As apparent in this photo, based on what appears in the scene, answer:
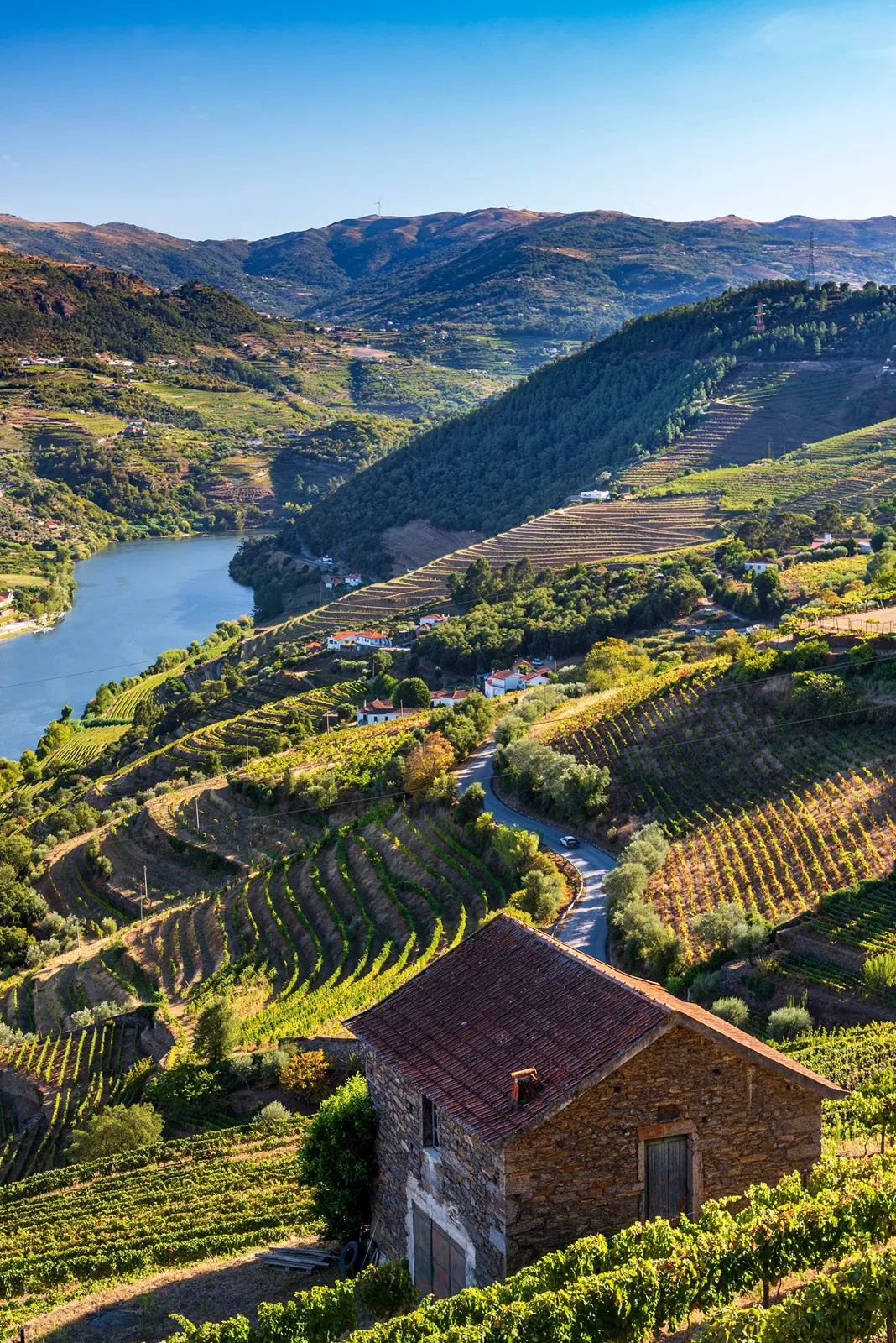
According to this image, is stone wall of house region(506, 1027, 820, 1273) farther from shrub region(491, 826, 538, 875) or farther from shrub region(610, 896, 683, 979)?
shrub region(491, 826, 538, 875)

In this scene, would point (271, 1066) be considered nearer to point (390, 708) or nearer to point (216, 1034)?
point (216, 1034)

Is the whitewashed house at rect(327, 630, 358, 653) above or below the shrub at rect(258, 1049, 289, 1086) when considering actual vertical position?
below

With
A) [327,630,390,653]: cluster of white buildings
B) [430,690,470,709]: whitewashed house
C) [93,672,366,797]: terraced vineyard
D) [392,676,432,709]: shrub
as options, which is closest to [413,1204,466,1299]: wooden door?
[93,672,366,797]: terraced vineyard

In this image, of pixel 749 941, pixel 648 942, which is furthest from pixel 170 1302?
pixel 648 942

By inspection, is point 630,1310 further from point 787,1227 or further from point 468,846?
point 468,846

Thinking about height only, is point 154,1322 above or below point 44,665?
above

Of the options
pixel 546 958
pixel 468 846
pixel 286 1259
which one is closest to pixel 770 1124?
pixel 546 958
